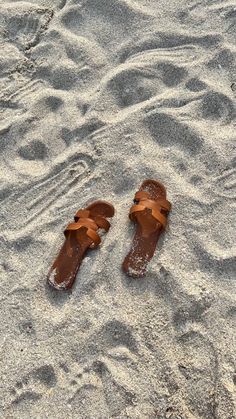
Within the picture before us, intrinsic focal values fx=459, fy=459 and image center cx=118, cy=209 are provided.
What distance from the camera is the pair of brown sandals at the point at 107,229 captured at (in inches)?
93.3

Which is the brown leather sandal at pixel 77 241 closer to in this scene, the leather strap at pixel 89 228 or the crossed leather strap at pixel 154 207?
the leather strap at pixel 89 228

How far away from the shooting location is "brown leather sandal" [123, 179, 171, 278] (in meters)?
2.35

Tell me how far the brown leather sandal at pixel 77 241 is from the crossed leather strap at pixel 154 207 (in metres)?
0.15

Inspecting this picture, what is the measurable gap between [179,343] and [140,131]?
1209mm

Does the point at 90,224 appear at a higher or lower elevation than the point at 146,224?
higher

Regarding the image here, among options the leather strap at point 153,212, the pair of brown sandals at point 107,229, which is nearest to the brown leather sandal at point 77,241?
the pair of brown sandals at point 107,229

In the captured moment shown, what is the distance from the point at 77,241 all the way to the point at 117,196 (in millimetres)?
343

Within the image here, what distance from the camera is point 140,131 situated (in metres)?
2.67

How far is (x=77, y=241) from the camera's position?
8.11ft

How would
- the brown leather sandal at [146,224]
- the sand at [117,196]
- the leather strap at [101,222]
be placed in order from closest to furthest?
the sand at [117,196], the brown leather sandal at [146,224], the leather strap at [101,222]

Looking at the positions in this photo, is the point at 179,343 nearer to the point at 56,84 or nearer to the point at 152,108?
the point at 152,108

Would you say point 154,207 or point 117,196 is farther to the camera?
point 117,196

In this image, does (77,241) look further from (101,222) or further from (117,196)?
(117,196)

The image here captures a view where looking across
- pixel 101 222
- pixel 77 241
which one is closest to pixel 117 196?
pixel 101 222
